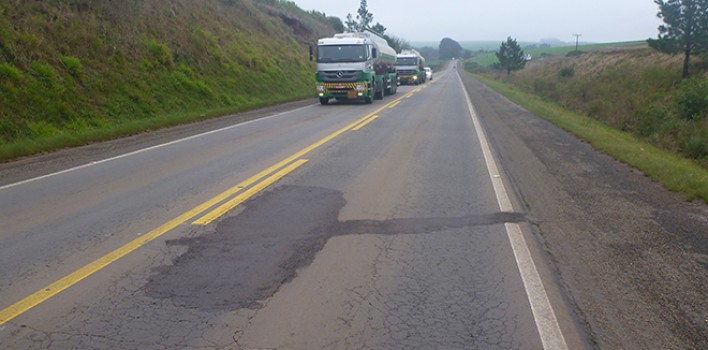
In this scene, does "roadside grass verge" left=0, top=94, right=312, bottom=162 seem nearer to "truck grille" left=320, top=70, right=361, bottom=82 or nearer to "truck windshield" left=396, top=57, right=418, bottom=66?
"truck grille" left=320, top=70, right=361, bottom=82

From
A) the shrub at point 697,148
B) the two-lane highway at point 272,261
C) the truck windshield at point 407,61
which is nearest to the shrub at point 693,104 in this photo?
the shrub at point 697,148

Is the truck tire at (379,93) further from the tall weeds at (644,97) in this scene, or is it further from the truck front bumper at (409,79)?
the truck front bumper at (409,79)

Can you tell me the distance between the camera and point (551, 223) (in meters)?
6.38

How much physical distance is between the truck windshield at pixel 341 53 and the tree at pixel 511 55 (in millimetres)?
59929

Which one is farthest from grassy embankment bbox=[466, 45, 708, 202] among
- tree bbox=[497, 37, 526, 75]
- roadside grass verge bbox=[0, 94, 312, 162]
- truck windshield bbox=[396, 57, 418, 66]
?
tree bbox=[497, 37, 526, 75]

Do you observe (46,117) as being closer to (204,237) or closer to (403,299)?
(204,237)

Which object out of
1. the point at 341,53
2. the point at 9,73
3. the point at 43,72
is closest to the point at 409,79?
the point at 341,53

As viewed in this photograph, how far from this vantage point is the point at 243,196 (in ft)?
24.3

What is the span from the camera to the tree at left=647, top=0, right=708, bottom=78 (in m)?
31.1

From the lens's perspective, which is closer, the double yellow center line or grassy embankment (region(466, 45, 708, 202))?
the double yellow center line

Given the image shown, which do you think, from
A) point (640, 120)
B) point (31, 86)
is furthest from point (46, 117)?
point (640, 120)

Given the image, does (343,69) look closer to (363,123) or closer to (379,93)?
(379,93)

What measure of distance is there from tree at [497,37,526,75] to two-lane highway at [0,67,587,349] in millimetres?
74686

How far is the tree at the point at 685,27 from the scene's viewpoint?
102 ft
